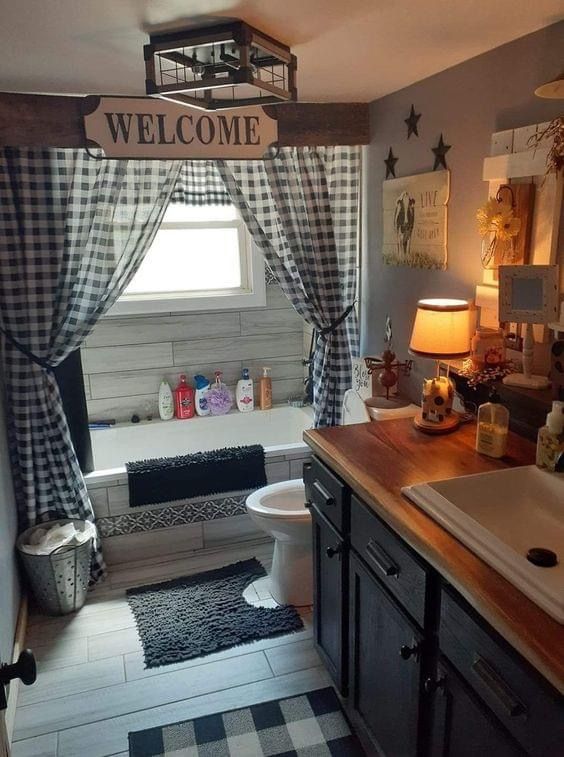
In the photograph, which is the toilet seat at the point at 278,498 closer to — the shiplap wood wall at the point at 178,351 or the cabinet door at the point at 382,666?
the cabinet door at the point at 382,666

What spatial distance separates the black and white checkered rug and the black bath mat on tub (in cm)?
110

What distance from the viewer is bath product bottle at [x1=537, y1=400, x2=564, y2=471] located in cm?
150

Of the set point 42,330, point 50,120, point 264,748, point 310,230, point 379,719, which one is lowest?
point 264,748

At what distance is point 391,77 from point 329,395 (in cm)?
151

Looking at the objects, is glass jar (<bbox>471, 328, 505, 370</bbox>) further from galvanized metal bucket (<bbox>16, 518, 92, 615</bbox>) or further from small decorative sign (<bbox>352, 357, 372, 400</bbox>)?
galvanized metal bucket (<bbox>16, 518, 92, 615</bbox>)

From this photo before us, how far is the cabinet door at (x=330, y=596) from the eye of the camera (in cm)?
184

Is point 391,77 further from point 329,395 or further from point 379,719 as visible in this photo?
point 379,719

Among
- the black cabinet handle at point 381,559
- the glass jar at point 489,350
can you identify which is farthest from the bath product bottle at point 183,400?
the black cabinet handle at point 381,559

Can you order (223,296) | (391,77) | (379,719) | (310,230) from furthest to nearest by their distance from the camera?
(223,296), (310,230), (391,77), (379,719)

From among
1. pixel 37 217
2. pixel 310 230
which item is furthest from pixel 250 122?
pixel 37 217

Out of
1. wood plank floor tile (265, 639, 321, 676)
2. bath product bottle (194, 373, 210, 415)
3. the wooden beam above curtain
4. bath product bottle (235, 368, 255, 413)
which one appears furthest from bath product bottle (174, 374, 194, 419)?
wood plank floor tile (265, 639, 321, 676)

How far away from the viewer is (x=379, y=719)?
65.4 inches

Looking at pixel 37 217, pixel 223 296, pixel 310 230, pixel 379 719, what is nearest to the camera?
pixel 379 719

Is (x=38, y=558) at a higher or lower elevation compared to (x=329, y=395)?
lower
